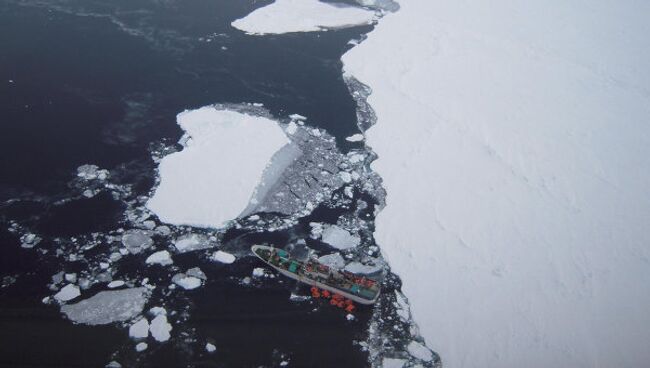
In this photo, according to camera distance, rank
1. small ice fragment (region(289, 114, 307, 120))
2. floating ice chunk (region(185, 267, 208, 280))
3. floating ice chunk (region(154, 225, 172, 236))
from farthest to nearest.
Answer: small ice fragment (region(289, 114, 307, 120)) < floating ice chunk (region(154, 225, 172, 236)) < floating ice chunk (region(185, 267, 208, 280))

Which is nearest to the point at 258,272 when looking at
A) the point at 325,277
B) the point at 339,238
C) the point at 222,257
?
the point at 222,257

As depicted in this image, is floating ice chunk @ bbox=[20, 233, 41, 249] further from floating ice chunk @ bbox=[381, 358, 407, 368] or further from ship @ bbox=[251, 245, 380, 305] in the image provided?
floating ice chunk @ bbox=[381, 358, 407, 368]

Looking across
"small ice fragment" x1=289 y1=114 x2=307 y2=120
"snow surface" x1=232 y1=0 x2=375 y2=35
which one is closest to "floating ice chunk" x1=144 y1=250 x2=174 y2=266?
"small ice fragment" x1=289 y1=114 x2=307 y2=120

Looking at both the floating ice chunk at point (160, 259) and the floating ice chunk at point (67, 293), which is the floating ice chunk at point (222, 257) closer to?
the floating ice chunk at point (160, 259)

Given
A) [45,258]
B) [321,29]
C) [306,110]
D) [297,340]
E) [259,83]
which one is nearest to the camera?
[297,340]

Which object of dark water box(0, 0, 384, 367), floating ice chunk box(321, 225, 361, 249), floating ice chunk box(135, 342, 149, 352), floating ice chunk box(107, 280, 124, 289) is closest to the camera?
floating ice chunk box(135, 342, 149, 352)

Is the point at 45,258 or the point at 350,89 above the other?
the point at 350,89

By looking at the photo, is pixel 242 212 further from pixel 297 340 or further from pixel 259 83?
pixel 259 83

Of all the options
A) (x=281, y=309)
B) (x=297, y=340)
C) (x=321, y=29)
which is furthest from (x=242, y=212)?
(x=321, y=29)
